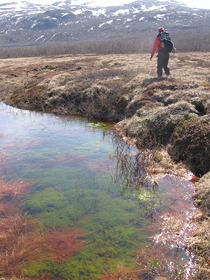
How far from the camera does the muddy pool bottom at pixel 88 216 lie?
3.89 meters

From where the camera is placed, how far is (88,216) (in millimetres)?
5066

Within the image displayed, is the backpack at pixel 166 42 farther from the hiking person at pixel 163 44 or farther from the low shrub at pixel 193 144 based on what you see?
the low shrub at pixel 193 144

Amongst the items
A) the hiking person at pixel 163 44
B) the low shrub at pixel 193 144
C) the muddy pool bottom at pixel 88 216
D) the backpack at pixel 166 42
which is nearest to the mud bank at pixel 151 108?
the low shrub at pixel 193 144

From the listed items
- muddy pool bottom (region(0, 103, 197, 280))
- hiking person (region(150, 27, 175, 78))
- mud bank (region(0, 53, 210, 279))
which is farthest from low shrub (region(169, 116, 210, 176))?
hiking person (region(150, 27, 175, 78))

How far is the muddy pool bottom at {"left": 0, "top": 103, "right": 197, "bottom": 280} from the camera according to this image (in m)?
Answer: 3.89

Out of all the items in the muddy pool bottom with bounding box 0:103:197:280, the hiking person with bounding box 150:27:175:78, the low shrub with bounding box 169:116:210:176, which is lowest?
the muddy pool bottom with bounding box 0:103:197:280

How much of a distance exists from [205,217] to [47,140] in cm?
698

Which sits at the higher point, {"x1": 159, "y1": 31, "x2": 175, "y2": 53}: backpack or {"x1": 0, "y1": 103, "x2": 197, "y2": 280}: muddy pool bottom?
{"x1": 159, "y1": 31, "x2": 175, "y2": 53}: backpack

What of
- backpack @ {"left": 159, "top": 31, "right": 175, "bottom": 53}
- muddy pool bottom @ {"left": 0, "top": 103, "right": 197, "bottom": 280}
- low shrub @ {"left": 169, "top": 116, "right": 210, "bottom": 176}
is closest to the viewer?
muddy pool bottom @ {"left": 0, "top": 103, "right": 197, "bottom": 280}

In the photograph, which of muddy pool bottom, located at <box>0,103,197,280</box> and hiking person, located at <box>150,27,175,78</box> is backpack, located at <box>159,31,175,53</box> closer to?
hiking person, located at <box>150,27,175,78</box>

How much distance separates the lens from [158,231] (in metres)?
4.59

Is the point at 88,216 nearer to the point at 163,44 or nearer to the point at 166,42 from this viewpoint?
the point at 163,44

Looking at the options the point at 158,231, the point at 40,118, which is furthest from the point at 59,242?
the point at 40,118

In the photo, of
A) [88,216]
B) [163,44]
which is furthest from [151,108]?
[88,216]
